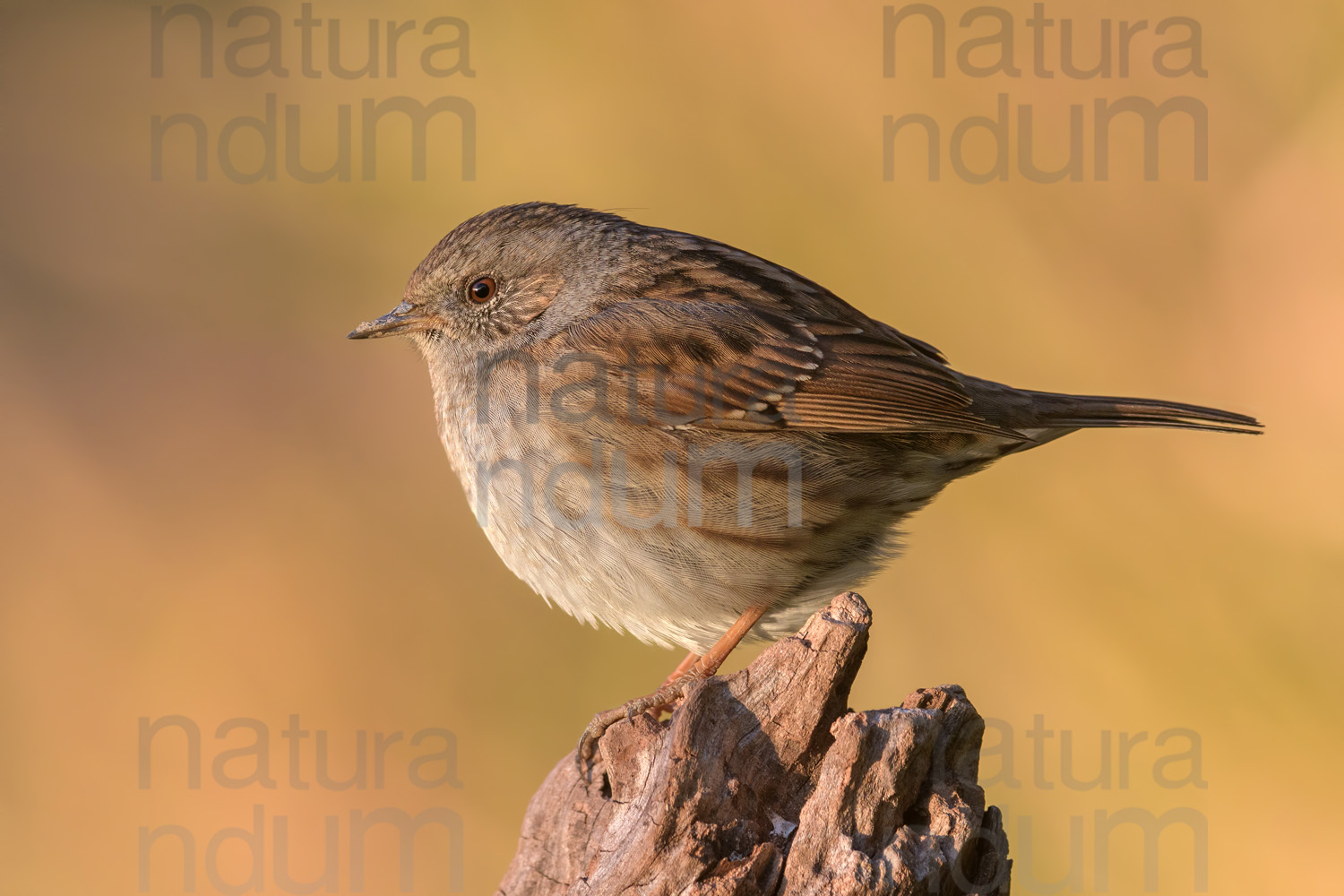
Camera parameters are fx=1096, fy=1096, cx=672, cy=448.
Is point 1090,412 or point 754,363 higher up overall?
point 754,363

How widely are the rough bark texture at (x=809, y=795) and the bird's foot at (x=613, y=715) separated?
1.75ft

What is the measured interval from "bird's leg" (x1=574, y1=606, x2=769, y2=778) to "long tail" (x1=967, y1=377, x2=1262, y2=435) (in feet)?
3.90

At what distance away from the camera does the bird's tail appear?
3.97m

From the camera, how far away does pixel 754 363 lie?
152 inches

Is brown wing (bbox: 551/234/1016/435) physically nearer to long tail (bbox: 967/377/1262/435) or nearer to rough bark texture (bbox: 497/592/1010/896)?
long tail (bbox: 967/377/1262/435)

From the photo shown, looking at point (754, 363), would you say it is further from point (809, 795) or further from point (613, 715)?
point (809, 795)

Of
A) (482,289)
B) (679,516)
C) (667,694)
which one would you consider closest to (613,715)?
(667,694)

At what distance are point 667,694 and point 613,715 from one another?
20 centimetres

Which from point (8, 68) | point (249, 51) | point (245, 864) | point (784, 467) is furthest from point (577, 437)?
point (8, 68)

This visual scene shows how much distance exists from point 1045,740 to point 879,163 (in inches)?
119

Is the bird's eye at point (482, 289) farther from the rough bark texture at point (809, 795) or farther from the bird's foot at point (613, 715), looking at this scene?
the rough bark texture at point (809, 795)

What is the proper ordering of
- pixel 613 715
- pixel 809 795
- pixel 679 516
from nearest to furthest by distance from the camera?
pixel 809 795 → pixel 679 516 → pixel 613 715

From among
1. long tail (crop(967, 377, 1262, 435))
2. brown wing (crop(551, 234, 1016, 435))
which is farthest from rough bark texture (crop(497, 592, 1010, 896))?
long tail (crop(967, 377, 1262, 435))

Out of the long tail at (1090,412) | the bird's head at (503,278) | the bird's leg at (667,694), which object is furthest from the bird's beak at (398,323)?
the long tail at (1090,412)
